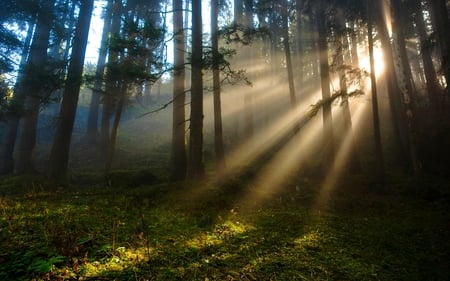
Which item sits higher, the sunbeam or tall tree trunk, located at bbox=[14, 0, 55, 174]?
tall tree trunk, located at bbox=[14, 0, 55, 174]

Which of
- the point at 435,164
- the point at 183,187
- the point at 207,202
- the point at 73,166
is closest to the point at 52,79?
the point at 73,166

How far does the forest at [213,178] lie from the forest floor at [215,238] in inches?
1.4

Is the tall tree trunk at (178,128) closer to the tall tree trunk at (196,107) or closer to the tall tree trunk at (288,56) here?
the tall tree trunk at (196,107)

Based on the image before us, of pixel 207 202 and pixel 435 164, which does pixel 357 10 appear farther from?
pixel 207 202

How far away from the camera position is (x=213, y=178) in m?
12.6

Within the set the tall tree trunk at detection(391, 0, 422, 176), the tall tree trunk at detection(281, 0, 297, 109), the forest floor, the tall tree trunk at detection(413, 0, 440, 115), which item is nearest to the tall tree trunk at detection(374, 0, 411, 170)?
the tall tree trunk at detection(391, 0, 422, 176)

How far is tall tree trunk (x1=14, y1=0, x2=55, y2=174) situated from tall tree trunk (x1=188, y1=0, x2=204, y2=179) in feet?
25.2

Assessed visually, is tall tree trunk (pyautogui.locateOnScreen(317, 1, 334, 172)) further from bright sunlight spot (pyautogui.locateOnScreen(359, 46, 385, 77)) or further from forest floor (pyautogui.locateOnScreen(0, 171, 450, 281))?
forest floor (pyautogui.locateOnScreen(0, 171, 450, 281))

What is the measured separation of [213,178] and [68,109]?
7286 mm

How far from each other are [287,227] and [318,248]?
Result: 54.5 inches

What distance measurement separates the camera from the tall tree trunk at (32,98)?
1386 centimetres

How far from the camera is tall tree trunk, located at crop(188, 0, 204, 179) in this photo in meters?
11.1

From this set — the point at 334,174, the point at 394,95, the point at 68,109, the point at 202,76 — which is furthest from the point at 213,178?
the point at 394,95

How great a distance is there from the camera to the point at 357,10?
607 inches
